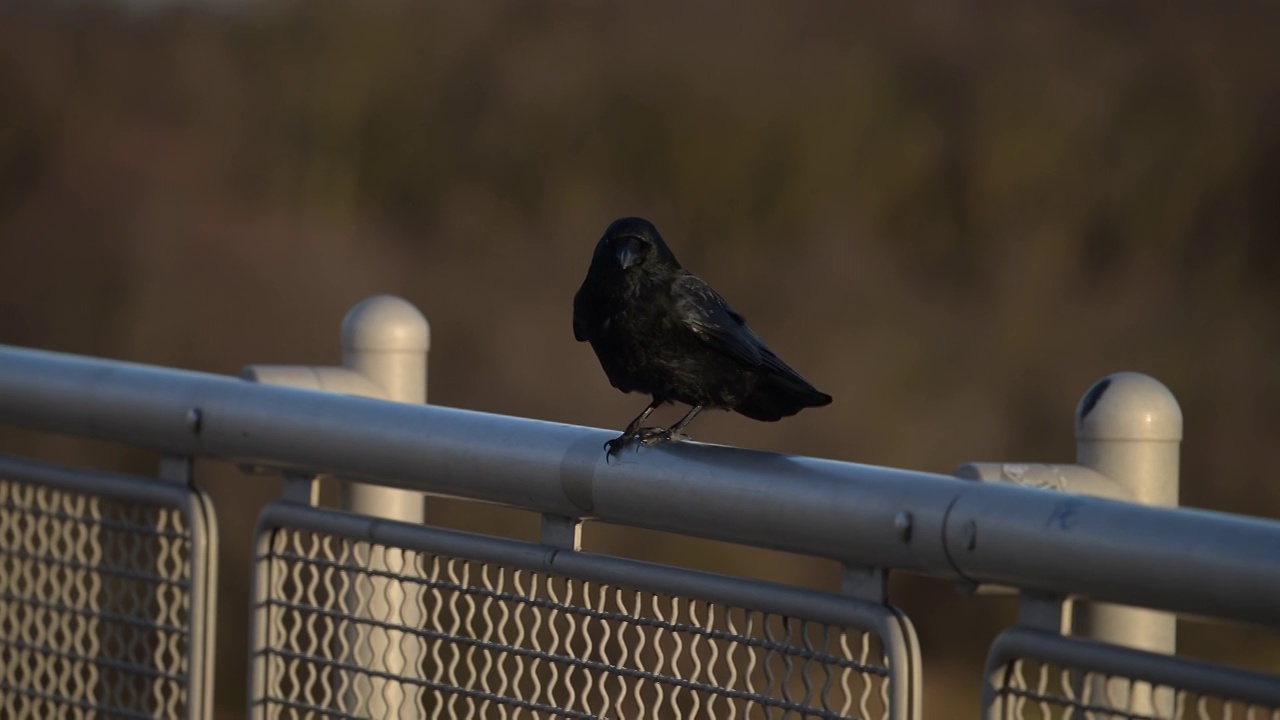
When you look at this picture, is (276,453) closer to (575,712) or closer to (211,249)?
(575,712)

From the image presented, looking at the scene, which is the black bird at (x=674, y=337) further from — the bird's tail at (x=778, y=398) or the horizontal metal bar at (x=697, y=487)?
the horizontal metal bar at (x=697, y=487)

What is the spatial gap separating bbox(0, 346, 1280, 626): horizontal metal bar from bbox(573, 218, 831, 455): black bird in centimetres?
34

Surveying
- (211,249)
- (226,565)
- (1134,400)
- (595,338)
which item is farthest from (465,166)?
(1134,400)

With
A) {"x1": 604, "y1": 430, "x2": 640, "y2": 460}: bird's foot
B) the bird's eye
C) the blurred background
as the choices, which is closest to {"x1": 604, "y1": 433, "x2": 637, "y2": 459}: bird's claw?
{"x1": 604, "y1": 430, "x2": 640, "y2": 460}: bird's foot

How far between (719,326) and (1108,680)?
3.16 feet

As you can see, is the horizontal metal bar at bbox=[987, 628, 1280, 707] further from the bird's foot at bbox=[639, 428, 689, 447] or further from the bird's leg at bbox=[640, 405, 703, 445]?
the bird's leg at bbox=[640, 405, 703, 445]

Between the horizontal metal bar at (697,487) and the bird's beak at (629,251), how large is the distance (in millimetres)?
450

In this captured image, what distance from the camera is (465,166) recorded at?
920 centimetres

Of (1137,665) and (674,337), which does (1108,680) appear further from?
(674,337)

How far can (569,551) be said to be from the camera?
5.65 feet

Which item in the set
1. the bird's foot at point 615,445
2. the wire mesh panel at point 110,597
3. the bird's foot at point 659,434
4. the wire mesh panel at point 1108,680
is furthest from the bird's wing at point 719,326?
the wire mesh panel at point 1108,680

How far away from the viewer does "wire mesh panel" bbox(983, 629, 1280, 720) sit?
1.18m

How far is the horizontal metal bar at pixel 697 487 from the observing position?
1239 millimetres

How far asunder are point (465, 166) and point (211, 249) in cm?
144
